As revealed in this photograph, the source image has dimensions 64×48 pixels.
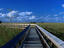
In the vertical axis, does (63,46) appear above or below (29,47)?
above

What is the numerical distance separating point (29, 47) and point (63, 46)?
6.22 m

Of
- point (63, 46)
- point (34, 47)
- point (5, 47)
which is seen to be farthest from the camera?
point (34, 47)

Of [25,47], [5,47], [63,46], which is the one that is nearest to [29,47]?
[25,47]

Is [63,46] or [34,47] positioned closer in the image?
[63,46]

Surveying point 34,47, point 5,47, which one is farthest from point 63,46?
point 34,47

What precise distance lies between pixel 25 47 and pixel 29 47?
25 centimetres

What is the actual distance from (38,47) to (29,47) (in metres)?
0.54

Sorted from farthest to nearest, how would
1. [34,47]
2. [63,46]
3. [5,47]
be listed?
[34,47] → [63,46] → [5,47]

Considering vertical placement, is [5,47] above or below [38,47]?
above

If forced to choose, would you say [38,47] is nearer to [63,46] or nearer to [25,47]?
[25,47]

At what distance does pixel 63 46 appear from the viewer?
4.66m

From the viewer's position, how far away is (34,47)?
10.6 meters

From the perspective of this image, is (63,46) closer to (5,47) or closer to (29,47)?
(5,47)

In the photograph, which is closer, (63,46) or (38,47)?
(63,46)
